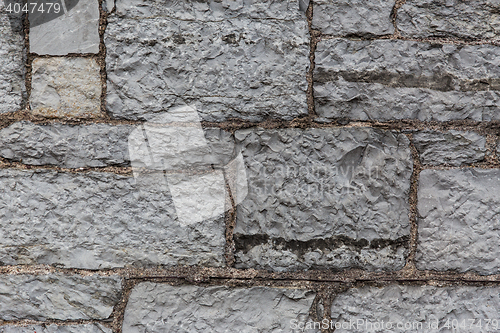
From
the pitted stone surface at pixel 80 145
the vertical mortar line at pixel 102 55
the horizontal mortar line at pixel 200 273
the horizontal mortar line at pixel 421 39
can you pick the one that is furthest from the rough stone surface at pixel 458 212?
the vertical mortar line at pixel 102 55

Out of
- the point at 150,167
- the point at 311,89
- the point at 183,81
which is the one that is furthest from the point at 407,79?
the point at 150,167

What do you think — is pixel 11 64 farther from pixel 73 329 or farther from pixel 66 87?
pixel 73 329

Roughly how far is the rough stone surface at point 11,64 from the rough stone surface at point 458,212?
135 cm

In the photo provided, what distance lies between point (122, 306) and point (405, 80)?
46.5 inches

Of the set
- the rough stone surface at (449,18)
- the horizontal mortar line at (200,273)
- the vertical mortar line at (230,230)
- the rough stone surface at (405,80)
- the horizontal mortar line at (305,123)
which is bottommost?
the horizontal mortar line at (200,273)

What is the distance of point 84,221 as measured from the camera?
110 cm

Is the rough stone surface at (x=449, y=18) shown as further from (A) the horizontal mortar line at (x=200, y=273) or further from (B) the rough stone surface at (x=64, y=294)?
(B) the rough stone surface at (x=64, y=294)

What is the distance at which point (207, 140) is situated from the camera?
3.59ft

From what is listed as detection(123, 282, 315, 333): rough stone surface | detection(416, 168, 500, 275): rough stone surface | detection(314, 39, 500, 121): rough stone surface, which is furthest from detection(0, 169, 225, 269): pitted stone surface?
detection(416, 168, 500, 275): rough stone surface

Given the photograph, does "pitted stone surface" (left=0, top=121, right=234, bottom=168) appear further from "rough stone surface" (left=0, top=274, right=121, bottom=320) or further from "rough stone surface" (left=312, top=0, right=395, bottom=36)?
"rough stone surface" (left=312, top=0, right=395, bottom=36)

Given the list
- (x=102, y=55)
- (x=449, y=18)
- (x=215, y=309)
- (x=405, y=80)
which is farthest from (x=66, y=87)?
(x=449, y=18)

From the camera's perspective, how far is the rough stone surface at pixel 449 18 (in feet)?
3.61

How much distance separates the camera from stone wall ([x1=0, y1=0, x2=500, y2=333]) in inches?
43.1

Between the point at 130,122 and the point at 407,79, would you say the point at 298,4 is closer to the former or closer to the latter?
the point at 407,79
